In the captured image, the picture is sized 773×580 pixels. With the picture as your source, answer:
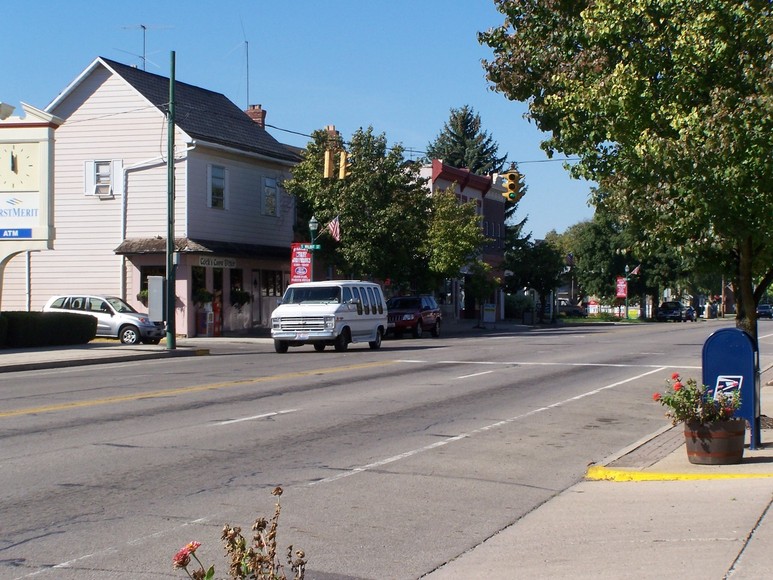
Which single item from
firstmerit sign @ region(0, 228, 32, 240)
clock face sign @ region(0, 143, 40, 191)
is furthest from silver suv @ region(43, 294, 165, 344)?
clock face sign @ region(0, 143, 40, 191)

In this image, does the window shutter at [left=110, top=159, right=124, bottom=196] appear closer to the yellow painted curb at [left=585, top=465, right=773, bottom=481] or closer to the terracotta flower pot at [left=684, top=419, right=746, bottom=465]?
the yellow painted curb at [left=585, top=465, right=773, bottom=481]

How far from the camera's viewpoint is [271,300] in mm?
43844

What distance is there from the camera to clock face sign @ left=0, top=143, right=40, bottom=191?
29578 millimetres

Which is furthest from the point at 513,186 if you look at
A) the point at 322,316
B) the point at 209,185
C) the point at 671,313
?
the point at 671,313

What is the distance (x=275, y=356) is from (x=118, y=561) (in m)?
21.5

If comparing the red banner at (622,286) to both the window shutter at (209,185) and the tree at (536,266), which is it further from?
the window shutter at (209,185)

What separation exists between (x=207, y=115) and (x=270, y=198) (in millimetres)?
4533

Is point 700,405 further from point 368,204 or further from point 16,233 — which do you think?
point 368,204

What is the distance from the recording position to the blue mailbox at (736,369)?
36.9ft

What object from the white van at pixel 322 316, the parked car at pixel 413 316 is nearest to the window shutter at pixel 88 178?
the parked car at pixel 413 316

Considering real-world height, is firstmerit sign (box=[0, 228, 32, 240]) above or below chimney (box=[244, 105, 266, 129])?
below

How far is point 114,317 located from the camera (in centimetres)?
3356

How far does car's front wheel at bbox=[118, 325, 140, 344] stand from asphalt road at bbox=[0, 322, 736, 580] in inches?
414

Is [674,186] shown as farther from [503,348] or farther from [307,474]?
[503,348]
